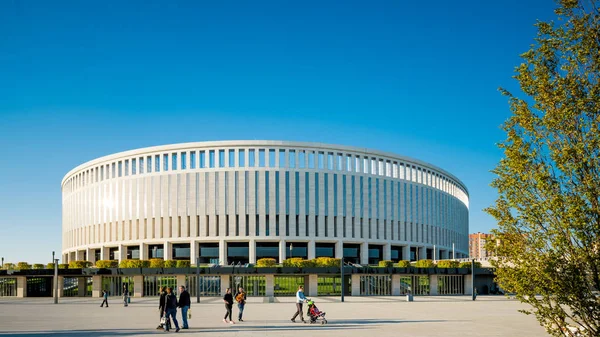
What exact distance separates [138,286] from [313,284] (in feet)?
63.6

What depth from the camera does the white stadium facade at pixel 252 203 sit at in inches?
3076

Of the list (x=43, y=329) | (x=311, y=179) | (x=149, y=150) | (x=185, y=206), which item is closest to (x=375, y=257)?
(x=311, y=179)

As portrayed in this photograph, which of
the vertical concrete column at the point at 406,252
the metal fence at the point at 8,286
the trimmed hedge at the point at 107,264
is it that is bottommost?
the metal fence at the point at 8,286

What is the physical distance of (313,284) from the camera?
62.1m

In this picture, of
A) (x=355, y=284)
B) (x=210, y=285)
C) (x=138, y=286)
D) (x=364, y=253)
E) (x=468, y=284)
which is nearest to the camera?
(x=138, y=286)

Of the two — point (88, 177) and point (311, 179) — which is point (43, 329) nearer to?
point (311, 179)

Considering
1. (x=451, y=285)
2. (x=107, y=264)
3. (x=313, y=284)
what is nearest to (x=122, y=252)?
(x=107, y=264)

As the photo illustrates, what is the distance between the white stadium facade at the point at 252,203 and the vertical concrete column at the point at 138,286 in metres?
15.9

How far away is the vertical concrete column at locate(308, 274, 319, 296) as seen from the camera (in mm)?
Result: 61781

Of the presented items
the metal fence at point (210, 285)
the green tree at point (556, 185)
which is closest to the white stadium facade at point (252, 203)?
the metal fence at point (210, 285)

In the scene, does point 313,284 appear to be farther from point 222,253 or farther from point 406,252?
point 406,252

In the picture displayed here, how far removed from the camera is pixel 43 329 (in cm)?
2398

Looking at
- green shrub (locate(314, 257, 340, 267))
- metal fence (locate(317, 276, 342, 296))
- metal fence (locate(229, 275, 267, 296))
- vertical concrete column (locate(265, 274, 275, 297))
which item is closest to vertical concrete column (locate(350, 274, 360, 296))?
metal fence (locate(317, 276, 342, 296))

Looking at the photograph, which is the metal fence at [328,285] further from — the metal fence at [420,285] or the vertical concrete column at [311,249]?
the vertical concrete column at [311,249]
